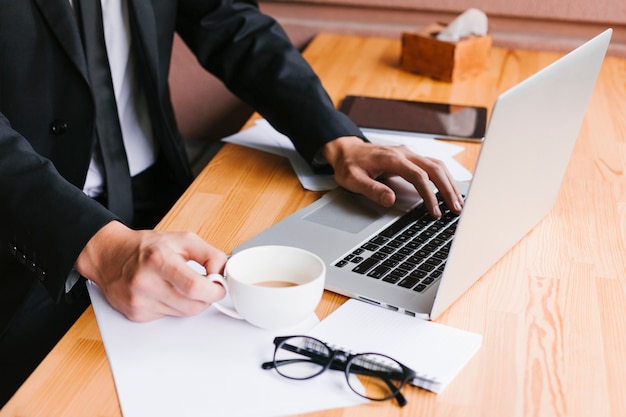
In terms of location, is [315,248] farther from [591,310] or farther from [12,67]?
[12,67]

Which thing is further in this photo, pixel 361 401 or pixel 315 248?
pixel 315 248

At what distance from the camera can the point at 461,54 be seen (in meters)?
1.62

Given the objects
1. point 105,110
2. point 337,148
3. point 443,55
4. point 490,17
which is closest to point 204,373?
point 337,148

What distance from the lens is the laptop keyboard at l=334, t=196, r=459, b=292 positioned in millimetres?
877

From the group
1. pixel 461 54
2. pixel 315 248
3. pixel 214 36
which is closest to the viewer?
pixel 315 248

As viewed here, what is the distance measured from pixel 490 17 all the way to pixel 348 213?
1.04 meters

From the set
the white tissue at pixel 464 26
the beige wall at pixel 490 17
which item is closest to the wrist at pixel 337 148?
the white tissue at pixel 464 26

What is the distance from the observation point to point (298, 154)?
1.26m

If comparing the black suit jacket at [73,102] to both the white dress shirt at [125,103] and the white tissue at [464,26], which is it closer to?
the white dress shirt at [125,103]

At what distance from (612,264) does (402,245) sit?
0.28 metres

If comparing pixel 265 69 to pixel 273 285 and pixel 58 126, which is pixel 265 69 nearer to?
pixel 58 126

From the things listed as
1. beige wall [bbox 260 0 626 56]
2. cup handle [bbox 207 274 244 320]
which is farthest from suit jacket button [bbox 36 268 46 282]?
beige wall [bbox 260 0 626 56]

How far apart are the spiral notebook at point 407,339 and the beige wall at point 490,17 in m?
1.25

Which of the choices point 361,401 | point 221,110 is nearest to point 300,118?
point 361,401
